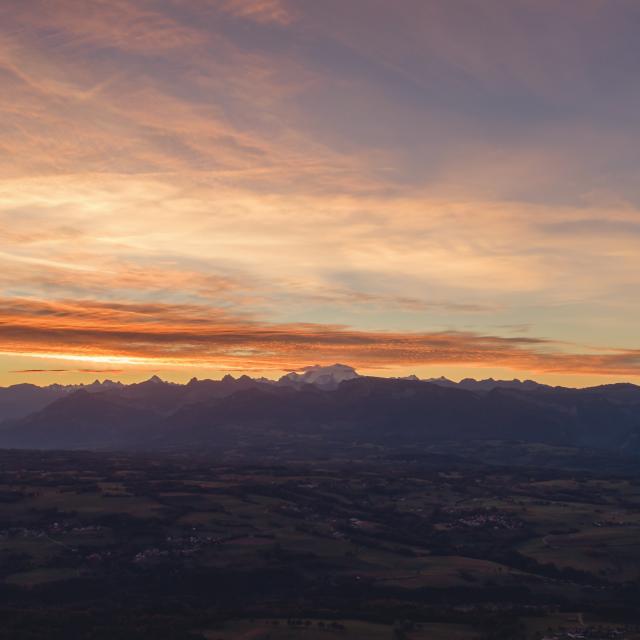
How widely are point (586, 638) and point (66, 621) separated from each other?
319 feet

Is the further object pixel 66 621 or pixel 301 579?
pixel 301 579

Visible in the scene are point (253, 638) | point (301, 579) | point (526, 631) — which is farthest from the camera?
point (301, 579)

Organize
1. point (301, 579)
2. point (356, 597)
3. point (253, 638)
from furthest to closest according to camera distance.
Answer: point (301, 579) → point (356, 597) → point (253, 638)

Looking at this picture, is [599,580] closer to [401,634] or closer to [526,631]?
[526,631]

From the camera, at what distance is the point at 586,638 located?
133625 mm

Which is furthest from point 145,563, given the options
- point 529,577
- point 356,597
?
point 529,577

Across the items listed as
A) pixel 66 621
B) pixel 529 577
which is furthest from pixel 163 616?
pixel 529 577

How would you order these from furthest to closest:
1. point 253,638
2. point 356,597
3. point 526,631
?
point 356,597 < point 526,631 < point 253,638

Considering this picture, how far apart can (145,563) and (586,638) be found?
113 meters

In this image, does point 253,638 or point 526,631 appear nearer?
point 253,638

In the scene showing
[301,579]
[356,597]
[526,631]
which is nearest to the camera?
[526,631]

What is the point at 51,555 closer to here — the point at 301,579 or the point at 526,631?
the point at 301,579

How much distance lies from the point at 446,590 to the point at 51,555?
336 ft

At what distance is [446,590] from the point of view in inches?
6954
